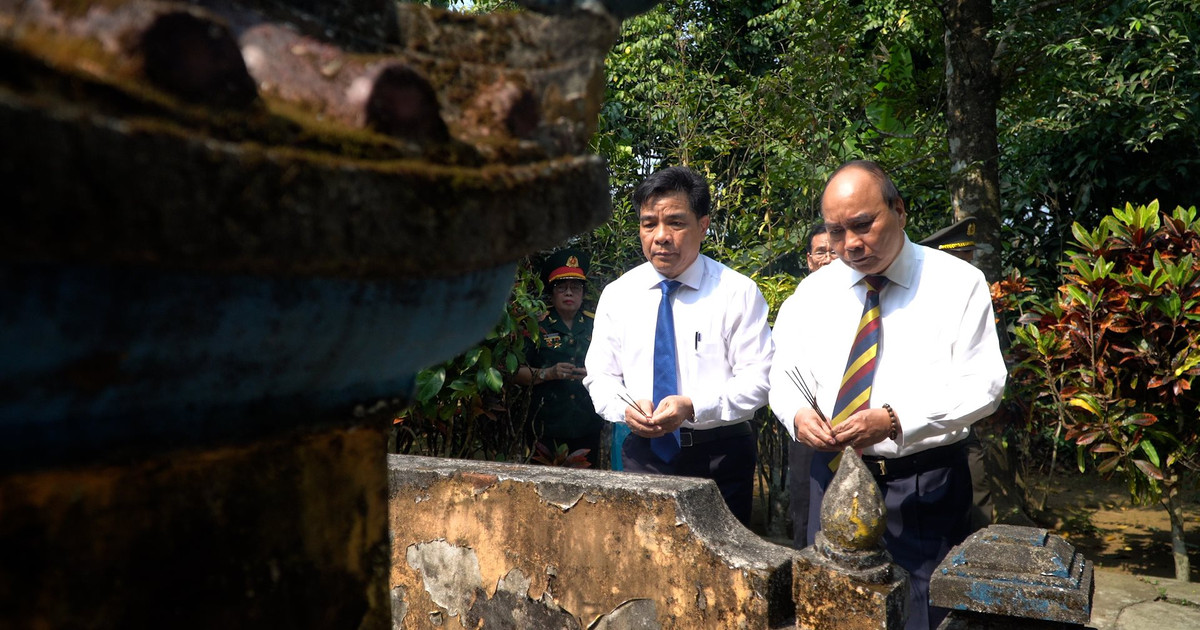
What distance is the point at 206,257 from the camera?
0.68 metres

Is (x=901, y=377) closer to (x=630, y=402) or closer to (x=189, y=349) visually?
(x=630, y=402)

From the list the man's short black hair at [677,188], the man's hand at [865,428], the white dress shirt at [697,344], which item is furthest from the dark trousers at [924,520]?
the man's short black hair at [677,188]

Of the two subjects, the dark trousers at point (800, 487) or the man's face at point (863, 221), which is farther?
the dark trousers at point (800, 487)

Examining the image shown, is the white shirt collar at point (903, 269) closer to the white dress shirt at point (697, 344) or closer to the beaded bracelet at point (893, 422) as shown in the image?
the beaded bracelet at point (893, 422)

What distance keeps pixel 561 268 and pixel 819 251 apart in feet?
5.23

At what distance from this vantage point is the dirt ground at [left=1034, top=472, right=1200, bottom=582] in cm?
631

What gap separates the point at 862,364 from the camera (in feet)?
10.8

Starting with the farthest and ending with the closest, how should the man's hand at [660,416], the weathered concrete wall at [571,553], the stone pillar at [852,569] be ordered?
the man's hand at [660,416] < the weathered concrete wall at [571,553] < the stone pillar at [852,569]

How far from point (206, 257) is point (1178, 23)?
24.0ft

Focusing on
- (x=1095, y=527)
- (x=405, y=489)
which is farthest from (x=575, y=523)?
(x=1095, y=527)

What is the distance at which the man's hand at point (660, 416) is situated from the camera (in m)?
3.58

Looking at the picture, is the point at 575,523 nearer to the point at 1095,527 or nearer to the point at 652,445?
the point at 652,445

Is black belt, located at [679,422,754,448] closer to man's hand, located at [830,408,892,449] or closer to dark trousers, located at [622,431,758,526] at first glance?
dark trousers, located at [622,431,758,526]

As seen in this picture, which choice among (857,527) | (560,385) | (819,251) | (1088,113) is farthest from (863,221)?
(1088,113)
